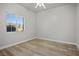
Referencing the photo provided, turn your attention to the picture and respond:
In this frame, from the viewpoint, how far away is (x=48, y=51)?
1630mm

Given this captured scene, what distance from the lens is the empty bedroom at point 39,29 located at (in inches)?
62.6

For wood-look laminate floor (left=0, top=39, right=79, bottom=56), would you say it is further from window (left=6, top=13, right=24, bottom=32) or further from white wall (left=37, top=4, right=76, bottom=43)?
window (left=6, top=13, right=24, bottom=32)

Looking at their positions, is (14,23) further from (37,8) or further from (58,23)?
(58,23)

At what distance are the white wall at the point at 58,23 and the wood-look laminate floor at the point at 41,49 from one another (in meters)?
0.13

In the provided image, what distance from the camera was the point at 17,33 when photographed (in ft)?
5.44

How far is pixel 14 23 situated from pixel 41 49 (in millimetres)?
680

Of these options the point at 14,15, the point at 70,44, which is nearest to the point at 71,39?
the point at 70,44

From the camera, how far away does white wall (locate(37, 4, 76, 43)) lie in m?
1.61

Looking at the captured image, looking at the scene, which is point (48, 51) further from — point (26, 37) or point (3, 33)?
point (3, 33)

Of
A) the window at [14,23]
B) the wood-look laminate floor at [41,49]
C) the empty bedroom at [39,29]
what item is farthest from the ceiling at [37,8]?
the wood-look laminate floor at [41,49]

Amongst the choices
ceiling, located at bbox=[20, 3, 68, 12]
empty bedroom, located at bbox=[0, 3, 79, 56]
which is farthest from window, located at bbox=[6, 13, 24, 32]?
ceiling, located at bbox=[20, 3, 68, 12]

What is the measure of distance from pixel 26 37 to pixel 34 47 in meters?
0.24

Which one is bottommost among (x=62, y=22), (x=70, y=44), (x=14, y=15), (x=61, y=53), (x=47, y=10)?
(x=61, y=53)

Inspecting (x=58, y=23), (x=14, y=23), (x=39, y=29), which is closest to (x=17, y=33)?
(x=14, y=23)
